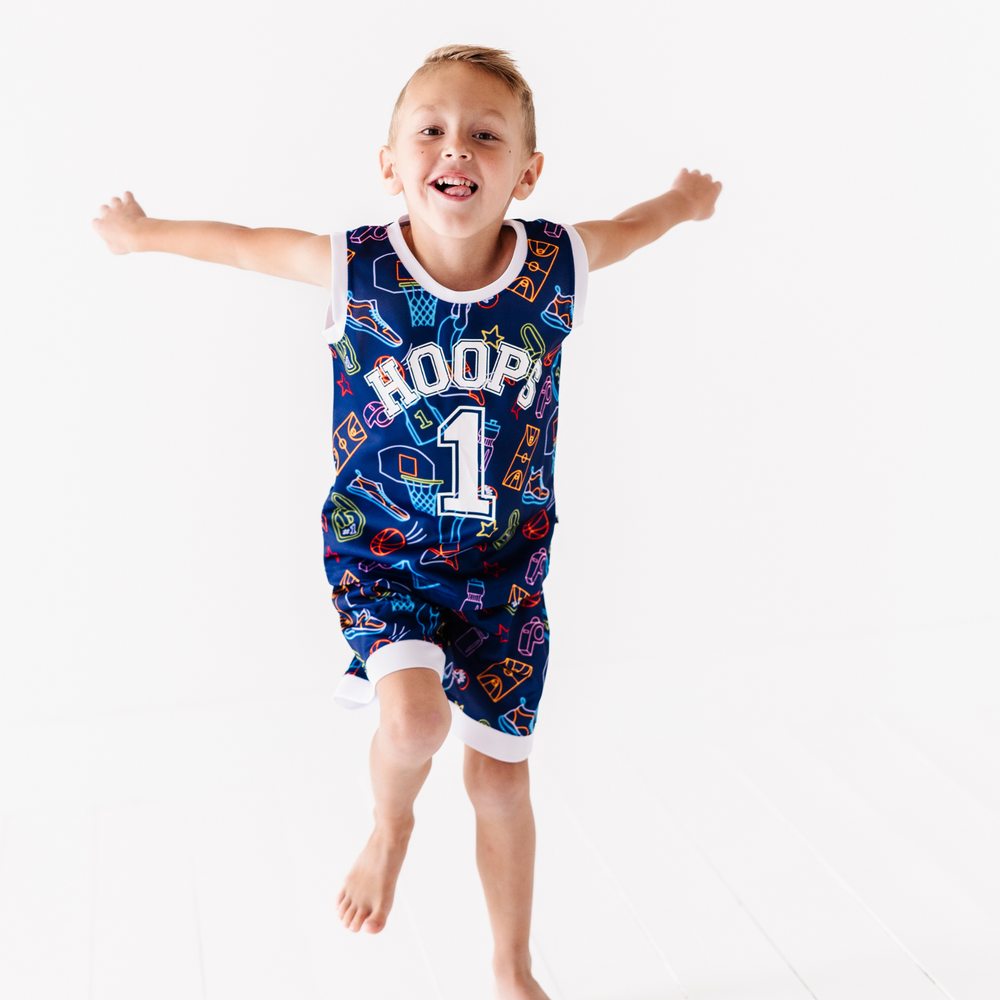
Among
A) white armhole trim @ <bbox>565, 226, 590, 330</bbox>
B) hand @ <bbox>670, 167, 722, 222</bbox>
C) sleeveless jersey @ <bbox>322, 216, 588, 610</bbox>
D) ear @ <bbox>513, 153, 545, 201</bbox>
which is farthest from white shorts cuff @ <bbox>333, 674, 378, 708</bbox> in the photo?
hand @ <bbox>670, 167, 722, 222</bbox>

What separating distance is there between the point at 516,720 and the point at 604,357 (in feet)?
2.71

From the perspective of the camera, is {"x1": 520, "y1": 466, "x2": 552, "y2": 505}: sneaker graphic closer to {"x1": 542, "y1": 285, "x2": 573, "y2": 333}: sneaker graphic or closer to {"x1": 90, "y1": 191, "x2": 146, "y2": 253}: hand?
{"x1": 542, "y1": 285, "x2": 573, "y2": 333}: sneaker graphic

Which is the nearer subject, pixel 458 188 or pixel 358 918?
pixel 458 188

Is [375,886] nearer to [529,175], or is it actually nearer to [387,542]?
[387,542]

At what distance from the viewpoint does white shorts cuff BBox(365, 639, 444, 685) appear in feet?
4.83

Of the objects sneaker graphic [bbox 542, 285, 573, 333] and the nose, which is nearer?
the nose

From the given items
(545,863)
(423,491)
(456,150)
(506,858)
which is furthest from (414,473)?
(545,863)

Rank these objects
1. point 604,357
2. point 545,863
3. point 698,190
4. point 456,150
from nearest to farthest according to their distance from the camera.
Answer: point 456,150
point 698,190
point 545,863
point 604,357

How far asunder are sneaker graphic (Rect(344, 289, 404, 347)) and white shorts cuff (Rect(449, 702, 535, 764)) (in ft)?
1.60

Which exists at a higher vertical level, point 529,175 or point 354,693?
point 529,175

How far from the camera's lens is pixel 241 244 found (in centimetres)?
150

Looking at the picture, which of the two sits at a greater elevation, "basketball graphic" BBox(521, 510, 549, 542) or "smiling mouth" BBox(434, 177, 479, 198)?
"smiling mouth" BBox(434, 177, 479, 198)

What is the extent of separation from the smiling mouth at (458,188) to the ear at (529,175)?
107mm

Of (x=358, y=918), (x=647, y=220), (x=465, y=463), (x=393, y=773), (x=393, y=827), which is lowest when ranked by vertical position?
(x=358, y=918)
